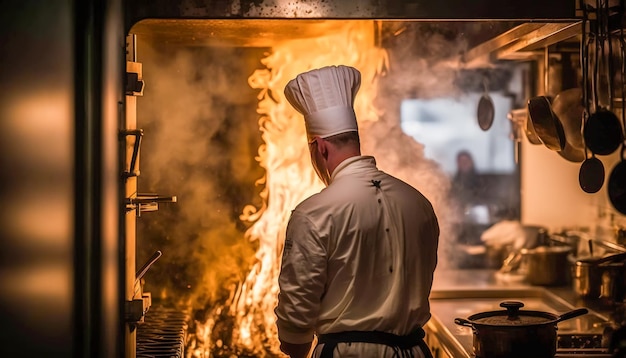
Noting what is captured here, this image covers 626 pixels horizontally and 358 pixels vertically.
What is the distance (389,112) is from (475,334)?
226 cm

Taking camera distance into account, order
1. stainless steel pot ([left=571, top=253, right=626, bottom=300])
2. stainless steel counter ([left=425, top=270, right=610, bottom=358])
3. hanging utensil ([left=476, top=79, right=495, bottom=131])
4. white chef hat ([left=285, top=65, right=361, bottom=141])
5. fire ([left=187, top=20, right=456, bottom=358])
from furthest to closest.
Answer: hanging utensil ([left=476, top=79, right=495, bottom=131])
fire ([left=187, top=20, right=456, bottom=358])
stainless steel pot ([left=571, top=253, right=626, bottom=300])
stainless steel counter ([left=425, top=270, right=610, bottom=358])
white chef hat ([left=285, top=65, right=361, bottom=141])

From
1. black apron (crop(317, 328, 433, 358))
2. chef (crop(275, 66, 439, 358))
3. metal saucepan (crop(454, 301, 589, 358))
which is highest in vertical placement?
chef (crop(275, 66, 439, 358))

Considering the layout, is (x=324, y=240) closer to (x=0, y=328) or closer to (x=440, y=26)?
(x=0, y=328)

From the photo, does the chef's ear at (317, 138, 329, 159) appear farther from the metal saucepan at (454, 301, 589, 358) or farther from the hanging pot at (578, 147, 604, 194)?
the hanging pot at (578, 147, 604, 194)

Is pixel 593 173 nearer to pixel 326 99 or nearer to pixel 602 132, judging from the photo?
pixel 602 132

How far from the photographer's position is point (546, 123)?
3590 mm

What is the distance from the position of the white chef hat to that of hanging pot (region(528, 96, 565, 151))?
3.82 ft

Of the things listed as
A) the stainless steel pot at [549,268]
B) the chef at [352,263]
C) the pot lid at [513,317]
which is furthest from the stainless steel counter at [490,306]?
the chef at [352,263]

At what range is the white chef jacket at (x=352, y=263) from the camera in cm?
257

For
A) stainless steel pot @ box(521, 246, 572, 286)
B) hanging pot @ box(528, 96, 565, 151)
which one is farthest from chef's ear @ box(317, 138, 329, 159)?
stainless steel pot @ box(521, 246, 572, 286)

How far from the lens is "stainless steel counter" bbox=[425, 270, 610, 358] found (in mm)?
3488

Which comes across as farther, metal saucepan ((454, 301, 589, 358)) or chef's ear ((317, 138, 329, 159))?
metal saucepan ((454, 301, 589, 358))

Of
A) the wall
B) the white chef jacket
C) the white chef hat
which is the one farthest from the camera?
the wall

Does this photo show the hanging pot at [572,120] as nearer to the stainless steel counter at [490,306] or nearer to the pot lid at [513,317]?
the stainless steel counter at [490,306]
